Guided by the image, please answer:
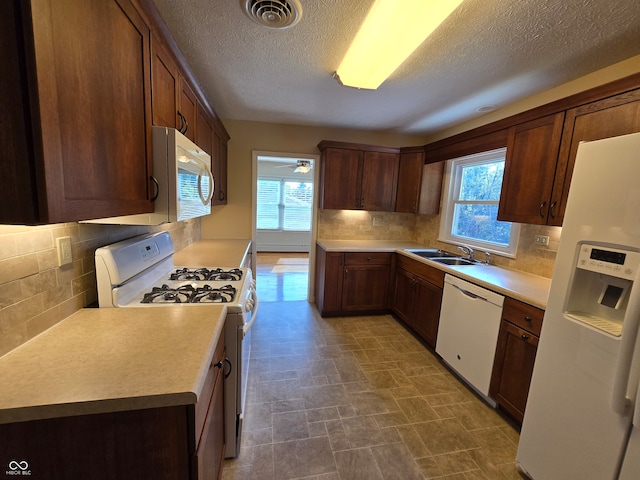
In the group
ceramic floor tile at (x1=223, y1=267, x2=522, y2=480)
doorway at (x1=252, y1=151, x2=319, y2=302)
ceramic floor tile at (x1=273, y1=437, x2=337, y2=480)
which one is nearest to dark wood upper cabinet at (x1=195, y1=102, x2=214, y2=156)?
ceramic floor tile at (x1=223, y1=267, x2=522, y2=480)

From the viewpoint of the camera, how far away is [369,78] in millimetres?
2023

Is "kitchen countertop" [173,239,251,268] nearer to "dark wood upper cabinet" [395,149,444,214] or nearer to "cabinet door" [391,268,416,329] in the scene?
"cabinet door" [391,268,416,329]

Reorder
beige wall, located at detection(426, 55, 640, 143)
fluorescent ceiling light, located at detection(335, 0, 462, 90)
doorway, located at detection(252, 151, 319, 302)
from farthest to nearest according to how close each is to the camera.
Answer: doorway, located at detection(252, 151, 319, 302)
beige wall, located at detection(426, 55, 640, 143)
fluorescent ceiling light, located at detection(335, 0, 462, 90)

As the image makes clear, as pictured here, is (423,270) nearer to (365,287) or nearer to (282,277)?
(365,287)

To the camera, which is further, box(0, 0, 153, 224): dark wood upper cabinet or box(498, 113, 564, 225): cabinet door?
box(498, 113, 564, 225): cabinet door

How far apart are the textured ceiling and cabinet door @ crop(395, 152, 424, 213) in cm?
73

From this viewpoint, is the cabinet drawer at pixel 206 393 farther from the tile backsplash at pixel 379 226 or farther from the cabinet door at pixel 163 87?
the tile backsplash at pixel 379 226

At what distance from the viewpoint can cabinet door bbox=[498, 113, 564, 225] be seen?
187 centimetres

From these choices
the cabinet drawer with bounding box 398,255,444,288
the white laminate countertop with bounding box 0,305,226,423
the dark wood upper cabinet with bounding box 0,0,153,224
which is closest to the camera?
the dark wood upper cabinet with bounding box 0,0,153,224

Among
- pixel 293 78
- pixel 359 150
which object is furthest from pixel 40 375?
pixel 359 150

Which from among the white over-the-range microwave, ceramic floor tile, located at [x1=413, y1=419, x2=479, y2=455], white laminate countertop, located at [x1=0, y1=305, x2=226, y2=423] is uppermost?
the white over-the-range microwave

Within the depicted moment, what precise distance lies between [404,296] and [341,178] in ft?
5.32

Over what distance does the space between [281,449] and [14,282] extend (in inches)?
59.4

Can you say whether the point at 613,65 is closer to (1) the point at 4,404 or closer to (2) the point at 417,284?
(2) the point at 417,284
